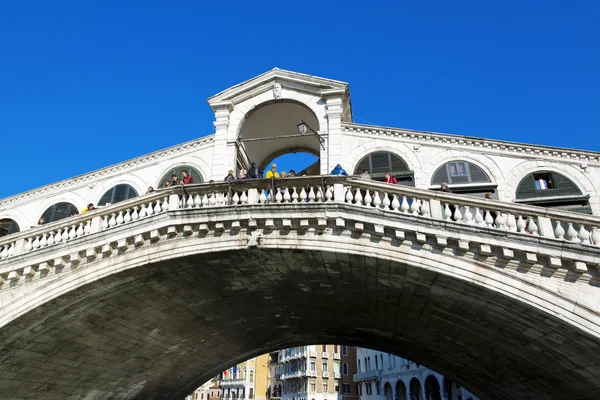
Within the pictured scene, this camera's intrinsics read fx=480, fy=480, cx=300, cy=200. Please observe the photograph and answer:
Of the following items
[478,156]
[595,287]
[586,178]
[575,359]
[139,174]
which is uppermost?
[139,174]

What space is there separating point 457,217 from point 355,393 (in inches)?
2543

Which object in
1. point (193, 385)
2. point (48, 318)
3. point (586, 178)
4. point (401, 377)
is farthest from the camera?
point (401, 377)

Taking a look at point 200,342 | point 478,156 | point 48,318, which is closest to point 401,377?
point 200,342

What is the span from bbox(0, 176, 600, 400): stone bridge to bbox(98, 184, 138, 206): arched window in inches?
184

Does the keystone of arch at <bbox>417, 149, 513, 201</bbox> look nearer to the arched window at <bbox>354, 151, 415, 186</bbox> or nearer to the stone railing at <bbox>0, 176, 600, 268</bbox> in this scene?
the arched window at <bbox>354, 151, 415, 186</bbox>

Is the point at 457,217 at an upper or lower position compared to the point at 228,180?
lower

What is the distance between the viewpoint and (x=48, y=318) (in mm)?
15773

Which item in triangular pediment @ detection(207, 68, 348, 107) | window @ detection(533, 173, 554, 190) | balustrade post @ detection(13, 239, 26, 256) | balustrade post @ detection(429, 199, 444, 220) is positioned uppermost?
triangular pediment @ detection(207, 68, 348, 107)

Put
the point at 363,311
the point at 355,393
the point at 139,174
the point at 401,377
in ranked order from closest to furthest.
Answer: the point at 363,311
the point at 139,174
the point at 401,377
the point at 355,393

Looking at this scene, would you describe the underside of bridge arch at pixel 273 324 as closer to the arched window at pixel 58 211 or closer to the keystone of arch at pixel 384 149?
the keystone of arch at pixel 384 149

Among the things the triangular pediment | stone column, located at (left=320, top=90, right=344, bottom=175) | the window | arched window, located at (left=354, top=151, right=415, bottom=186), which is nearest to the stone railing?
stone column, located at (left=320, top=90, right=344, bottom=175)

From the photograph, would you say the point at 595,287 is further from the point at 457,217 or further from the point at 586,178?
the point at 586,178

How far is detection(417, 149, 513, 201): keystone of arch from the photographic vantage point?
682 inches

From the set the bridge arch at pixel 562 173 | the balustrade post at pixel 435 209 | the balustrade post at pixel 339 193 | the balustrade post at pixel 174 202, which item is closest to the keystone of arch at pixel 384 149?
the bridge arch at pixel 562 173
